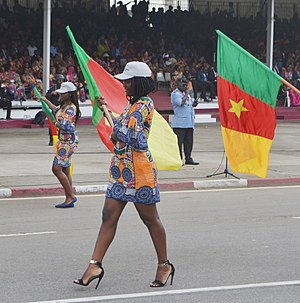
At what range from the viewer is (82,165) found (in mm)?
18000

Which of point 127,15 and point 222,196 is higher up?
point 127,15

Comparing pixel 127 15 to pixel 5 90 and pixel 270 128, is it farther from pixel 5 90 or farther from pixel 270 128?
pixel 270 128

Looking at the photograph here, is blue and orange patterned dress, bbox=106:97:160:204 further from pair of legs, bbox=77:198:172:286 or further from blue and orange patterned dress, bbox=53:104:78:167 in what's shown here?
blue and orange patterned dress, bbox=53:104:78:167

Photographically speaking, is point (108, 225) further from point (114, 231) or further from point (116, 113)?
point (116, 113)

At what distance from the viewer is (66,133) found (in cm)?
1230

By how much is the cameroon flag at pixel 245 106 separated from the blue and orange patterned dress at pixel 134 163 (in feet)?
10.4

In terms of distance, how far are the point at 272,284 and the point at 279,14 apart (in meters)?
37.1

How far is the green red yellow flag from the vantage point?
10.1 metres

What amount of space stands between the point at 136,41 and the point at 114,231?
29.9 m

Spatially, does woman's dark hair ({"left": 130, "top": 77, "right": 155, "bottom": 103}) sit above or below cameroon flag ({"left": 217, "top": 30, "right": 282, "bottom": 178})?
above

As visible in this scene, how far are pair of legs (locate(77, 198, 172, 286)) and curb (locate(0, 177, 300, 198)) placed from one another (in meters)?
6.66

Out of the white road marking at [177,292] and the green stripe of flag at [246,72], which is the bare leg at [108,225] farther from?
the green stripe of flag at [246,72]

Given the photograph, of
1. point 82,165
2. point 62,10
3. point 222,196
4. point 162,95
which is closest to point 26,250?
point 222,196

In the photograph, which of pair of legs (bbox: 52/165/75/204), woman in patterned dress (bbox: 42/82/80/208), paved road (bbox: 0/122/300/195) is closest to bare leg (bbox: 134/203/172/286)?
woman in patterned dress (bbox: 42/82/80/208)
